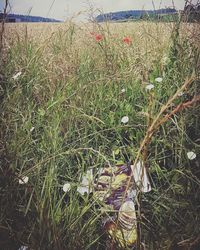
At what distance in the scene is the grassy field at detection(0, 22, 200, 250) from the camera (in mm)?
1192

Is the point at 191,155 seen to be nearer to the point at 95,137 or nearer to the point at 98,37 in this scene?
the point at 95,137

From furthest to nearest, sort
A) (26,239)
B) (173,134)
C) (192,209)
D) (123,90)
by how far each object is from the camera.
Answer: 1. (123,90)
2. (173,134)
3. (192,209)
4. (26,239)

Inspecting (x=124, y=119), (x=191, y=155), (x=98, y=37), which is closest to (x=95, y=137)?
(x=124, y=119)

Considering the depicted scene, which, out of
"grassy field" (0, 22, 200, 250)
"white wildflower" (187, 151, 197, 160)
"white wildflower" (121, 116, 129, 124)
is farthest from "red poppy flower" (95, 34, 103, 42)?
"white wildflower" (187, 151, 197, 160)

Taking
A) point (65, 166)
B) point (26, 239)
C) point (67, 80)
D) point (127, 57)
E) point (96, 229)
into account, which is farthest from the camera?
point (127, 57)

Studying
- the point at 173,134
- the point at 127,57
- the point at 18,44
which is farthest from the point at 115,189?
the point at 18,44

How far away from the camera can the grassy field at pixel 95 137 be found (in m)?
1.19

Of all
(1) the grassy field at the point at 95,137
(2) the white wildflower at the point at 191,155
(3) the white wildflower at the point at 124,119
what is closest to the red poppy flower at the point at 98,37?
(1) the grassy field at the point at 95,137

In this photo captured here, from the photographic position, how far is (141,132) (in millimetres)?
1679

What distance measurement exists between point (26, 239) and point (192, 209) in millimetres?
663

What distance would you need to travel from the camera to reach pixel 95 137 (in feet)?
4.96

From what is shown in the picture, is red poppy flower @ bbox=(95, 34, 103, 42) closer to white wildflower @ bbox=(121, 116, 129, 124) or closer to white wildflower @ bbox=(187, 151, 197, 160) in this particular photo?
white wildflower @ bbox=(121, 116, 129, 124)

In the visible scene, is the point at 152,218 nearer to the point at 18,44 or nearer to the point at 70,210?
the point at 70,210

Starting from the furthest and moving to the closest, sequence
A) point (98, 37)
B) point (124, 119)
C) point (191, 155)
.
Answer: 1. point (98, 37)
2. point (124, 119)
3. point (191, 155)
